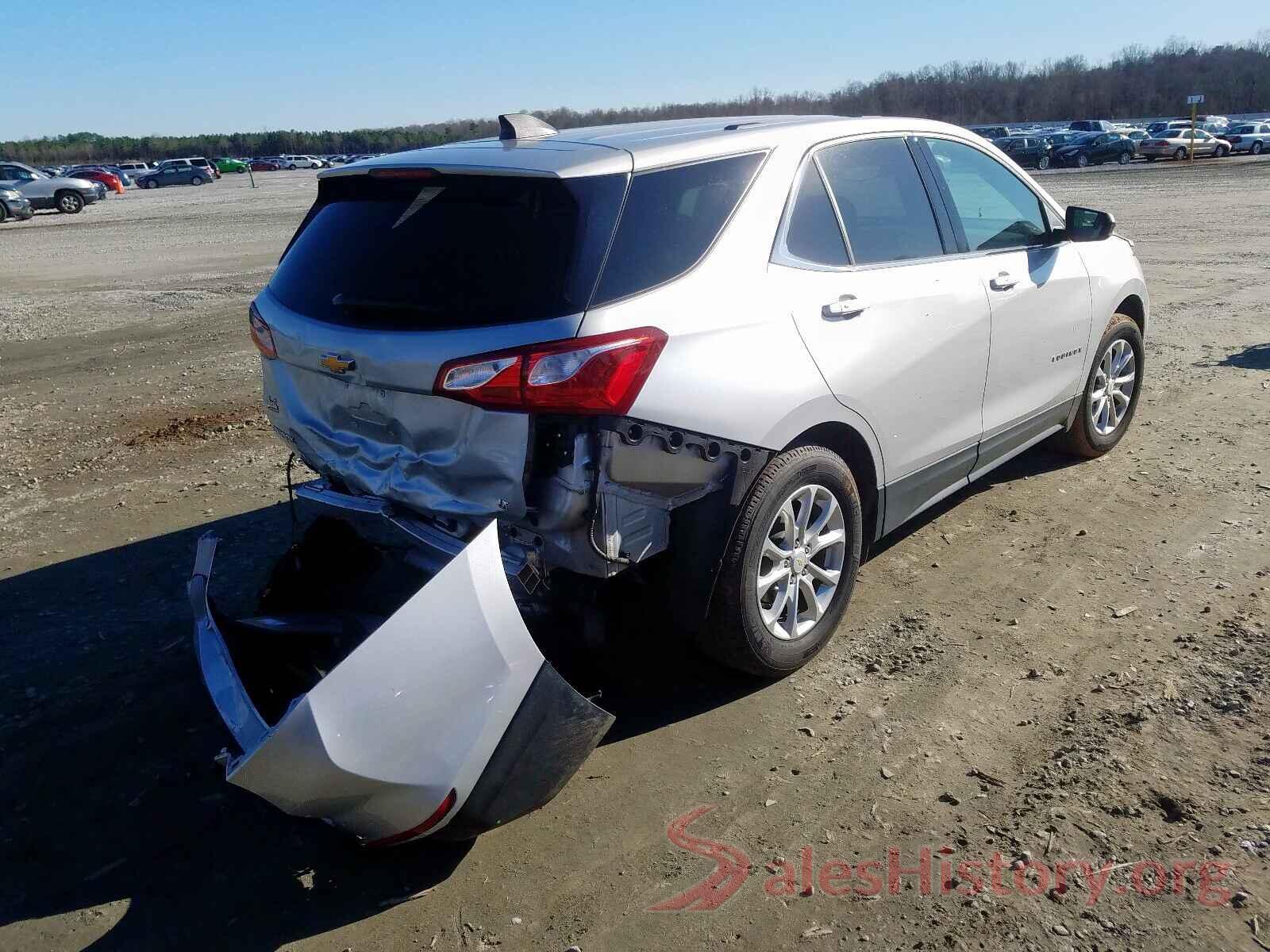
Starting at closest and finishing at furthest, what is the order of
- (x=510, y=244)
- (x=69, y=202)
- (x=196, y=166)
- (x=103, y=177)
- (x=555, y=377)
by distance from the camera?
(x=555, y=377) < (x=510, y=244) < (x=69, y=202) < (x=103, y=177) < (x=196, y=166)

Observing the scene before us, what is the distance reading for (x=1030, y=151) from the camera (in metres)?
44.3

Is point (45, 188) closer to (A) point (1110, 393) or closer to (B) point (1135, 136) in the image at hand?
(A) point (1110, 393)

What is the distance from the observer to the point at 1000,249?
15.3 feet

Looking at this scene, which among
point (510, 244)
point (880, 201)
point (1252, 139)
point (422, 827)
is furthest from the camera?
point (1252, 139)

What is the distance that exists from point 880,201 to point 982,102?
361 feet

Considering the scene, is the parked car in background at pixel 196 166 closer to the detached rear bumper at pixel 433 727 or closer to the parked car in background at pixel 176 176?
the parked car in background at pixel 176 176

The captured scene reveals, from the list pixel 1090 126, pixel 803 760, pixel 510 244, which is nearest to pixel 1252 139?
pixel 1090 126

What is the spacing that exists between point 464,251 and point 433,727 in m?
1.50

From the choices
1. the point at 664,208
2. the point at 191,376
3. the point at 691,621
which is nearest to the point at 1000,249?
the point at 664,208

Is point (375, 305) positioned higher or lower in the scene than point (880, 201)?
lower

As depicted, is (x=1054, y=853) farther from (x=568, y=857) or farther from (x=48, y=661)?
(x=48, y=661)

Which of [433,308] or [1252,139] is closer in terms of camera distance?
[433,308]

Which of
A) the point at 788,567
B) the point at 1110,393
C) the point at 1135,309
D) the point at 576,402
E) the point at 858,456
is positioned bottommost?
the point at 788,567

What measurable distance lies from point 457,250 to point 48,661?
252cm
